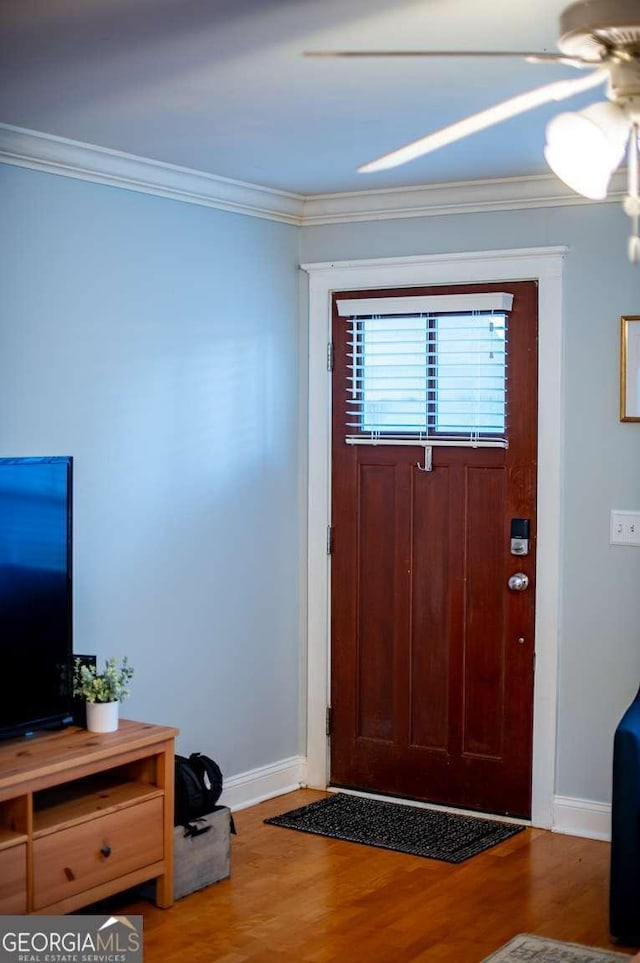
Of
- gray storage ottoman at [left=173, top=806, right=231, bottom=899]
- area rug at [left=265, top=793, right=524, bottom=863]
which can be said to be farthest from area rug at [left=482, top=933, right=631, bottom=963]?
gray storage ottoman at [left=173, top=806, right=231, bottom=899]

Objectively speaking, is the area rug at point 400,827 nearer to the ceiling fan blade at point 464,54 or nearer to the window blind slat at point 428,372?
the window blind slat at point 428,372

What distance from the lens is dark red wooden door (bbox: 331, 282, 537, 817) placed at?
471 cm

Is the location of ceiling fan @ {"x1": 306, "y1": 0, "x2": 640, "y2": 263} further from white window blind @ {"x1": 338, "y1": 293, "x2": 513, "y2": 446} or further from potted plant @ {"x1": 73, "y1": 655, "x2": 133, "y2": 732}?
white window blind @ {"x1": 338, "y1": 293, "x2": 513, "y2": 446}

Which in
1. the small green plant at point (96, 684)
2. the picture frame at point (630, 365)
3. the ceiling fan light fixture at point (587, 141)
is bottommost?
the small green plant at point (96, 684)

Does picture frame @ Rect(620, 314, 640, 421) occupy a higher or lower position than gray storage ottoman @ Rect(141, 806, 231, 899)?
higher

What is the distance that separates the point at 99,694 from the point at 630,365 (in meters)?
2.18

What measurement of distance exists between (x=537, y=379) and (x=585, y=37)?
8.08 ft

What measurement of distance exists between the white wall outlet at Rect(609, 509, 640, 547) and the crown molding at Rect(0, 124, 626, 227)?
1134 mm

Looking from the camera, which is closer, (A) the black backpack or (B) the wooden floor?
(B) the wooden floor

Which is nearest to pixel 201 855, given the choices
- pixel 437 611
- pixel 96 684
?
pixel 96 684

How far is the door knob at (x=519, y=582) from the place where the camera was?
469 centimetres

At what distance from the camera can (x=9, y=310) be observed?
3.84 meters

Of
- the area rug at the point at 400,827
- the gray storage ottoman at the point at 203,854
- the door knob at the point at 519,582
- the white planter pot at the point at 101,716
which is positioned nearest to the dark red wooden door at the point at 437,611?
the door knob at the point at 519,582

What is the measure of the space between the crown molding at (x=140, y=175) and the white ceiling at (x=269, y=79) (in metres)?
0.06
